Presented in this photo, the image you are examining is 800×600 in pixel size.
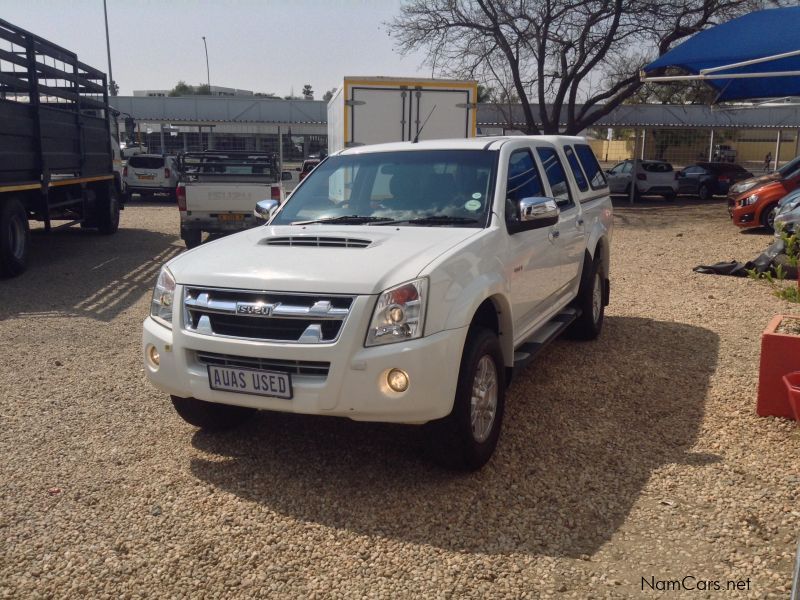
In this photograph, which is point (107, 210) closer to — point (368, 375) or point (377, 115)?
point (377, 115)

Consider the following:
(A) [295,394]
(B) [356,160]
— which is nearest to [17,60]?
(B) [356,160]

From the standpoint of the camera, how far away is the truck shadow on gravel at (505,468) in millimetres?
3646

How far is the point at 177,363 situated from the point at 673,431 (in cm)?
308

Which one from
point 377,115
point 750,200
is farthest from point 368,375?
point 750,200

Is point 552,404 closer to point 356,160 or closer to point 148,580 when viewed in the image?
point 356,160

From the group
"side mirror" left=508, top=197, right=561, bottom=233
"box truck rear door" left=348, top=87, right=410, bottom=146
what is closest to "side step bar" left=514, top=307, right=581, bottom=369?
"side mirror" left=508, top=197, right=561, bottom=233

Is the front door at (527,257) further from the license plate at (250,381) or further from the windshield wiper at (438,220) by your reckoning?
the license plate at (250,381)

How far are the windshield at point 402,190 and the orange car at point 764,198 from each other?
12.4 m

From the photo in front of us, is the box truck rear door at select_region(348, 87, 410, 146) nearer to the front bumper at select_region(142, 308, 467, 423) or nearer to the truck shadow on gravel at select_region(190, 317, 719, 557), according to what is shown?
the truck shadow on gravel at select_region(190, 317, 719, 557)

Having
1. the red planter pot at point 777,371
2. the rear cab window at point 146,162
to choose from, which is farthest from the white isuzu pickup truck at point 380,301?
the rear cab window at point 146,162

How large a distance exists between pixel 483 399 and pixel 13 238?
913cm

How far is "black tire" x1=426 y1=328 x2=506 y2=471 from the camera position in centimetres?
390

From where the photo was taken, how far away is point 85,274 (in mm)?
11383

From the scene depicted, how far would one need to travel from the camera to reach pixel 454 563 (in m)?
3.33
